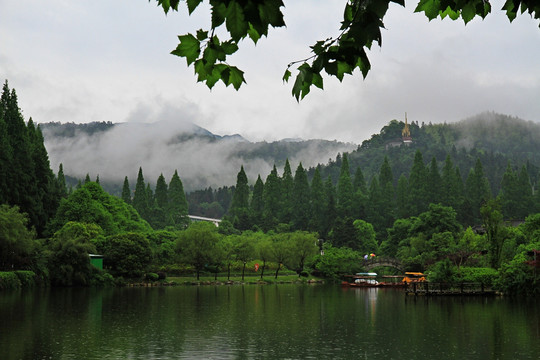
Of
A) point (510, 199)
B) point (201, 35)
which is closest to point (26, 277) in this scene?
point (201, 35)

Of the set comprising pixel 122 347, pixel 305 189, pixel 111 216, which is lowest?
pixel 122 347

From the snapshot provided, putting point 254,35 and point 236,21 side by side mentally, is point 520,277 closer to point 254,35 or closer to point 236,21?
point 254,35

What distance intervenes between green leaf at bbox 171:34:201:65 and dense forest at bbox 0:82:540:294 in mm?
42584

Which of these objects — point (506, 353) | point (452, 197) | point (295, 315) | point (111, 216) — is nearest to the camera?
point (506, 353)

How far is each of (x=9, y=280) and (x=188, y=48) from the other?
160ft

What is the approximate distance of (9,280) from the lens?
153 ft

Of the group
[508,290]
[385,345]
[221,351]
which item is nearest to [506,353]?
[385,345]

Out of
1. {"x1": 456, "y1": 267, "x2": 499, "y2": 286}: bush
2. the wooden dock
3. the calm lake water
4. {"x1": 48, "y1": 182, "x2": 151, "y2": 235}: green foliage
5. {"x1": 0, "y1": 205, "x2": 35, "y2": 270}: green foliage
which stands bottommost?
the calm lake water

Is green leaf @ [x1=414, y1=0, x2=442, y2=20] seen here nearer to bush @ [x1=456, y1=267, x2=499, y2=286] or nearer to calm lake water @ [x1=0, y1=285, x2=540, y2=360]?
calm lake water @ [x1=0, y1=285, x2=540, y2=360]

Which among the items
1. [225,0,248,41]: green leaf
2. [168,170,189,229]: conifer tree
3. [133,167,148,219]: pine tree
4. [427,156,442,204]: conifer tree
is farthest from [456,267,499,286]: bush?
[168,170,189,229]: conifer tree

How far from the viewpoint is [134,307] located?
35.9 m

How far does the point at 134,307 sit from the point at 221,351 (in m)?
17.1

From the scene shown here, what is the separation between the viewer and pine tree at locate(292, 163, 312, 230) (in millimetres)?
110000

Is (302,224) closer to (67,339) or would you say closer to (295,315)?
(295,315)
